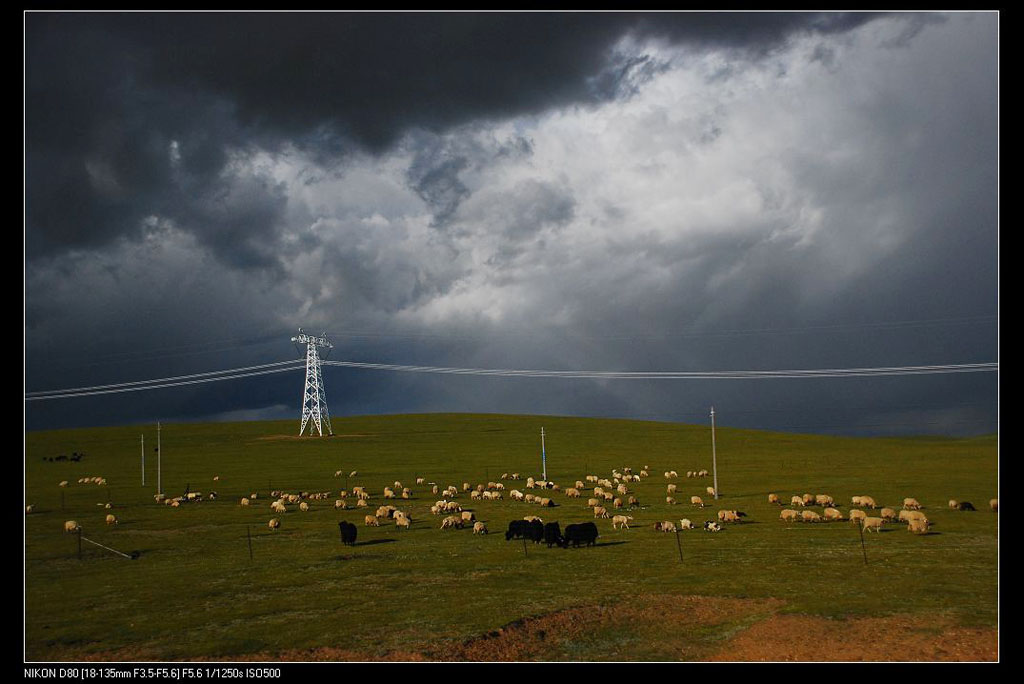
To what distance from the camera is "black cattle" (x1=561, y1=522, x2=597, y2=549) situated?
124 ft

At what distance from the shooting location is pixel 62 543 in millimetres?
42188

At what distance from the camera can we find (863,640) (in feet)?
70.7

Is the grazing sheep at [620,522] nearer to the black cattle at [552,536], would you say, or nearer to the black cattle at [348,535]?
the black cattle at [552,536]

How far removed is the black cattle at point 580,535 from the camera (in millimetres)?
37875

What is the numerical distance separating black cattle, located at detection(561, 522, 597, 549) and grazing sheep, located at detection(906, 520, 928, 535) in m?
17.9

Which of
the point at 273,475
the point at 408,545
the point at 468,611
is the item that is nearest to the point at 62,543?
the point at 408,545

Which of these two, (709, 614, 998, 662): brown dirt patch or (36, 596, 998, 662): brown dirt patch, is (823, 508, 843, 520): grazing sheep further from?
(709, 614, 998, 662): brown dirt patch

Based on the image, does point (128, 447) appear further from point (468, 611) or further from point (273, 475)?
point (468, 611)

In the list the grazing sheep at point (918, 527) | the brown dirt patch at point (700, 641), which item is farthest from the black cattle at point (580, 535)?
the grazing sheep at point (918, 527)

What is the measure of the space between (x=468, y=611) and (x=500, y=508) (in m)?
29.8

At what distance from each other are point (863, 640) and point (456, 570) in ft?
56.7

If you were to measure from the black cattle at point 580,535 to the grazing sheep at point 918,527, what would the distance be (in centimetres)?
1786

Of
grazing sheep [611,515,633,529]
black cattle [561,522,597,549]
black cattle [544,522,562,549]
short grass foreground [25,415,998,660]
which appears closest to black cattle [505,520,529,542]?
short grass foreground [25,415,998,660]

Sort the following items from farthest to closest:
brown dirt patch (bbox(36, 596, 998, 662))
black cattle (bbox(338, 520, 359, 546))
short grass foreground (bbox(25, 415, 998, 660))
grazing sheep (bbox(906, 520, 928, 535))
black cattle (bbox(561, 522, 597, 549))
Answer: black cattle (bbox(338, 520, 359, 546)) < grazing sheep (bbox(906, 520, 928, 535)) < black cattle (bbox(561, 522, 597, 549)) < short grass foreground (bbox(25, 415, 998, 660)) < brown dirt patch (bbox(36, 596, 998, 662))
